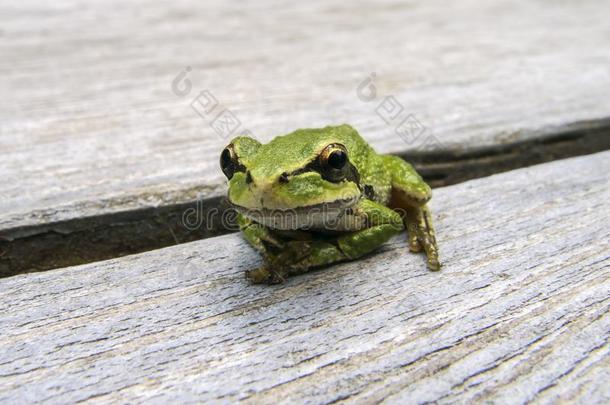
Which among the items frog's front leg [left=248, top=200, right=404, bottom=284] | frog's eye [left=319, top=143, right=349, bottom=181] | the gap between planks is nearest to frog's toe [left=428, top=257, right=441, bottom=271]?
frog's front leg [left=248, top=200, right=404, bottom=284]

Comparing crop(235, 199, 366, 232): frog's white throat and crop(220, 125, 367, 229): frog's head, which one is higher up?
crop(220, 125, 367, 229): frog's head

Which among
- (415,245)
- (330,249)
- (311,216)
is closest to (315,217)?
(311,216)

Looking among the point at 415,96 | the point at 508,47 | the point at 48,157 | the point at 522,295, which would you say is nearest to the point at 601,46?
the point at 508,47

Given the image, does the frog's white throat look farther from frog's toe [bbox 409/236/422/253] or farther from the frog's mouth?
frog's toe [bbox 409/236/422/253]

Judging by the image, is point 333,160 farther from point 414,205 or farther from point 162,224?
point 162,224

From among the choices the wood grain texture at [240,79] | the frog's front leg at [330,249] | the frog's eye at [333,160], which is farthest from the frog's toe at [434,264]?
the wood grain texture at [240,79]

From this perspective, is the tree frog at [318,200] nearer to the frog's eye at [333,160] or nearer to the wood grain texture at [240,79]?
the frog's eye at [333,160]
